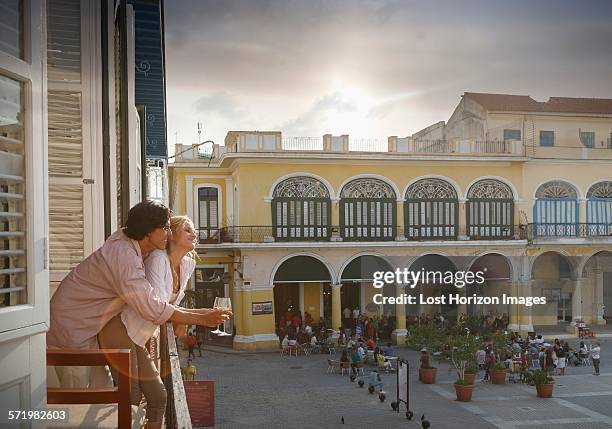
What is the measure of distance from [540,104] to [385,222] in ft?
37.7

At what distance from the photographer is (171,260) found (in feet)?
13.3

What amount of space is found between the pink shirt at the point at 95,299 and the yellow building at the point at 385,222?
22.8 m

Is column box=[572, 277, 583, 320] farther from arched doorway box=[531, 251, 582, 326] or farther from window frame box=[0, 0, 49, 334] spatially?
window frame box=[0, 0, 49, 334]

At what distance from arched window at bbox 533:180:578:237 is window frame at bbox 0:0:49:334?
27960 millimetres

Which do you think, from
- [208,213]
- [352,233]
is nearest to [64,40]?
[352,233]

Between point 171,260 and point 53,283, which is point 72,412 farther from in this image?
point 53,283

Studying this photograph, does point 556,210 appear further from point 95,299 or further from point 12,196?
point 12,196

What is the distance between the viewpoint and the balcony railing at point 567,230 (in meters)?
28.3

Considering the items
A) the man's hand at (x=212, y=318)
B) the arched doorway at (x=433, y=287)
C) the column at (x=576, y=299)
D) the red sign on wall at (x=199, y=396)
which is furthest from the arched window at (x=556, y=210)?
the man's hand at (x=212, y=318)

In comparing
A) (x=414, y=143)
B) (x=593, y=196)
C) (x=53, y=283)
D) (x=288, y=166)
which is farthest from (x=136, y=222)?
(x=593, y=196)

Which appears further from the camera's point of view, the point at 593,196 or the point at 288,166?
the point at 593,196

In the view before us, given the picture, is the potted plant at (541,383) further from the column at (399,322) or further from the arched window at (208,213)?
the arched window at (208,213)

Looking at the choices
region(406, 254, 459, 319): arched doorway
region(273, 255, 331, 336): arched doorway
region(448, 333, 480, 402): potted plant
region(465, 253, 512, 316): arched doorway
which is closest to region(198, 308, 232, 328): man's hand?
region(448, 333, 480, 402): potted plant

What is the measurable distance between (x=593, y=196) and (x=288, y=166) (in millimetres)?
12869
